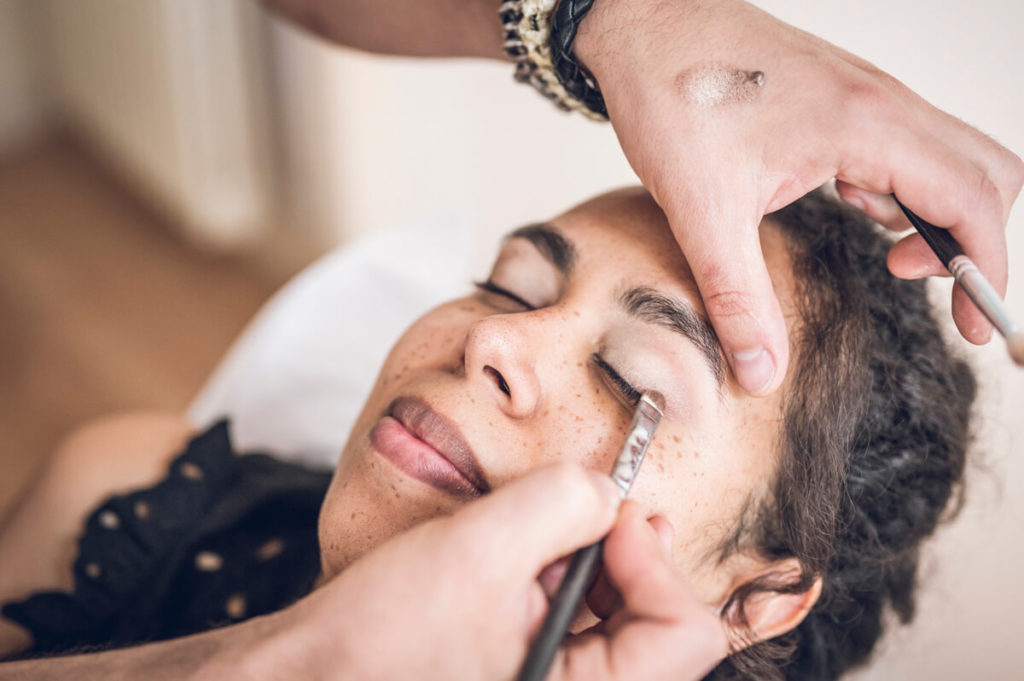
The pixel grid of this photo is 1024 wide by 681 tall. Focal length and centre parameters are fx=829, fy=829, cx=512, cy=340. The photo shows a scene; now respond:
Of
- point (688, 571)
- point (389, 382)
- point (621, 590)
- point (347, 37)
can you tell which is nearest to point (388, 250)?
point (347, 37)

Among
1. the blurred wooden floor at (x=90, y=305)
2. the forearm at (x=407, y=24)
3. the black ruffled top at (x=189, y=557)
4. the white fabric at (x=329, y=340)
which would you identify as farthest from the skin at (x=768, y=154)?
the blurred wooden floor at (x=90, y=305)

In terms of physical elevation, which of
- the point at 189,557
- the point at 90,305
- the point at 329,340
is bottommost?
the point at 90,305

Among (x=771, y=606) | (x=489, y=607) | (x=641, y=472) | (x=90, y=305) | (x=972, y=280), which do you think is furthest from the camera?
(x=90, y=305)

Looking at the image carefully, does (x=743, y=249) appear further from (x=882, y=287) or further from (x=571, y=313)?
(x=882, y=287)

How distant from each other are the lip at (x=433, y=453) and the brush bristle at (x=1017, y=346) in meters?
0.45

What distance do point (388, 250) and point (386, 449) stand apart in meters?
0.86

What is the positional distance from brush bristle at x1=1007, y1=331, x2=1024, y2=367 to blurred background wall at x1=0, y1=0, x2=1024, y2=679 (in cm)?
46

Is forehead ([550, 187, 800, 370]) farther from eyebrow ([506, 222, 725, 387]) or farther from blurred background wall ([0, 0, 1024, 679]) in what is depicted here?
blurred background wall ([0, 0, 1024, 679])

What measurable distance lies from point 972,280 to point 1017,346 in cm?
10

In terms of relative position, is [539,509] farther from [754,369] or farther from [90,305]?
[90,305]

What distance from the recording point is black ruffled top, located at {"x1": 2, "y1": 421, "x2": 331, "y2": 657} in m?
1.11

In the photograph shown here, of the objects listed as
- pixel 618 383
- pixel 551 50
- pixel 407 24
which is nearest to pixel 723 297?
pixel 618 383

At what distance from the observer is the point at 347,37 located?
1.30 meters

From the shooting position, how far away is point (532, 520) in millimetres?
559
